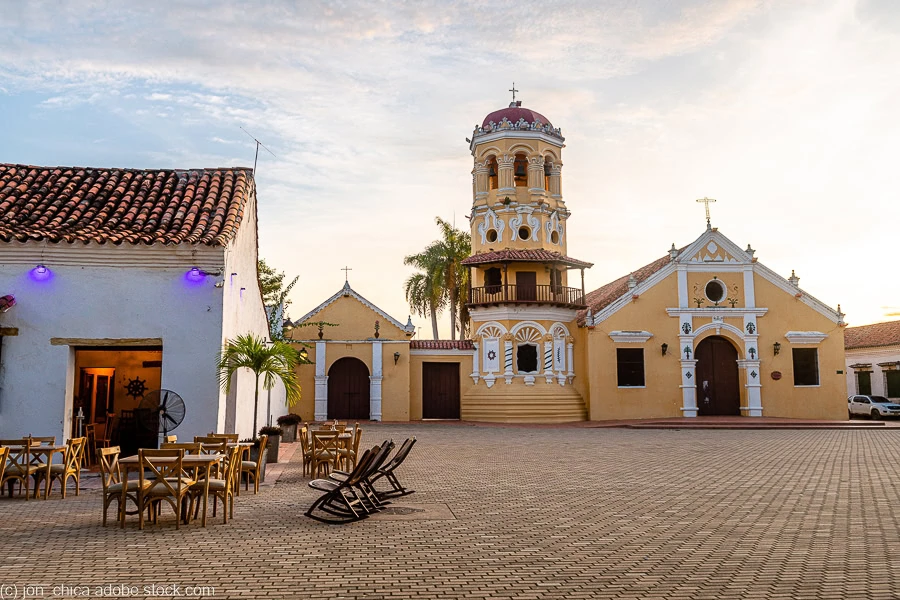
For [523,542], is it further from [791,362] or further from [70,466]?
[791,362]

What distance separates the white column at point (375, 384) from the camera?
28.7 m

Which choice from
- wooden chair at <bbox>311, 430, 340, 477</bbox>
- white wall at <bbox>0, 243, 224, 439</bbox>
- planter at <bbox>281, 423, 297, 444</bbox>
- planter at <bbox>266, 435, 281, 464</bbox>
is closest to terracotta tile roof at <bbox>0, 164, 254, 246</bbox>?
white wall at <bbox>0, 243, 224, 439</bbox>

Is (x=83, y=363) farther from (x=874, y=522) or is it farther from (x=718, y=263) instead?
(x=718, y=263)

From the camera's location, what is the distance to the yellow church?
28359mm

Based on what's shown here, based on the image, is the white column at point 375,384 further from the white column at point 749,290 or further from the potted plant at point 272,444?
the white column at point 749,290

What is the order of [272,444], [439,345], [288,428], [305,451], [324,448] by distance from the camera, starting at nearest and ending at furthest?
[324,448]
[305,451]
[272,444]
[288,428]
[439,345]

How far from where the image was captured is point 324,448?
12.2 metres

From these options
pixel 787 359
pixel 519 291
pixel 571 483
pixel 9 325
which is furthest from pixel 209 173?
pixel 787 359

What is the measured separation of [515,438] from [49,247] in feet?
42.6

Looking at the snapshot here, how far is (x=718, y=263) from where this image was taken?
29.0 metres

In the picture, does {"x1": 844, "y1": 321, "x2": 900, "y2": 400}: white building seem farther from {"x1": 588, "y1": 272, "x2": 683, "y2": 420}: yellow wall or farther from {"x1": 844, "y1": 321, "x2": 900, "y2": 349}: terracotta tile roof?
{"x1": 588, "y1": 272, "x2": 683, "y2": 420}: yellow wall

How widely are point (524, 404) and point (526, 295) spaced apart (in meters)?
4.40

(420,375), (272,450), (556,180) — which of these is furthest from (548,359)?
(272,450)

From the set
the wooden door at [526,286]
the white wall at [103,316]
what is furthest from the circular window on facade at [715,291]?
the white wall at [103,316]
